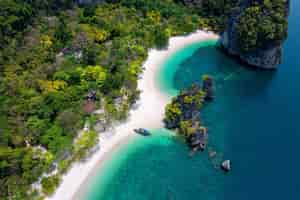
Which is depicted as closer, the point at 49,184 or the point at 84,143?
the point at 49,184

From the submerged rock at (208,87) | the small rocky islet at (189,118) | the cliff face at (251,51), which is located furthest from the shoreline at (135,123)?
the cliff face at (251,51)

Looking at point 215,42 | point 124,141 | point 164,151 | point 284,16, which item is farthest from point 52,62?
point 284,16

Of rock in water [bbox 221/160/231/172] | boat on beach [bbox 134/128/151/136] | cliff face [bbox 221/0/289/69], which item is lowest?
rock in water [bbox 221/160/231/172]

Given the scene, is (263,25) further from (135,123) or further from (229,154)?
(135,123)

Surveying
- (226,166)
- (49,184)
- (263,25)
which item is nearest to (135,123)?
(226,166)

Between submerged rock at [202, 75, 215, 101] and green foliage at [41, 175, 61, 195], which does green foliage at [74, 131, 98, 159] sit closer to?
green foliage at [41, 175, 61, 195]

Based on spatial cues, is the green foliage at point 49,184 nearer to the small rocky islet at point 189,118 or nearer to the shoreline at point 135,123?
the shoreline at point 135,123

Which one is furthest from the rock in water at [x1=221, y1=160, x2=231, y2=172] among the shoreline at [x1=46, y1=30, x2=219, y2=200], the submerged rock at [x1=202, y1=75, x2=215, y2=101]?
the submerged rock at [x1=202, y1=75, x2=215, y2=101]
